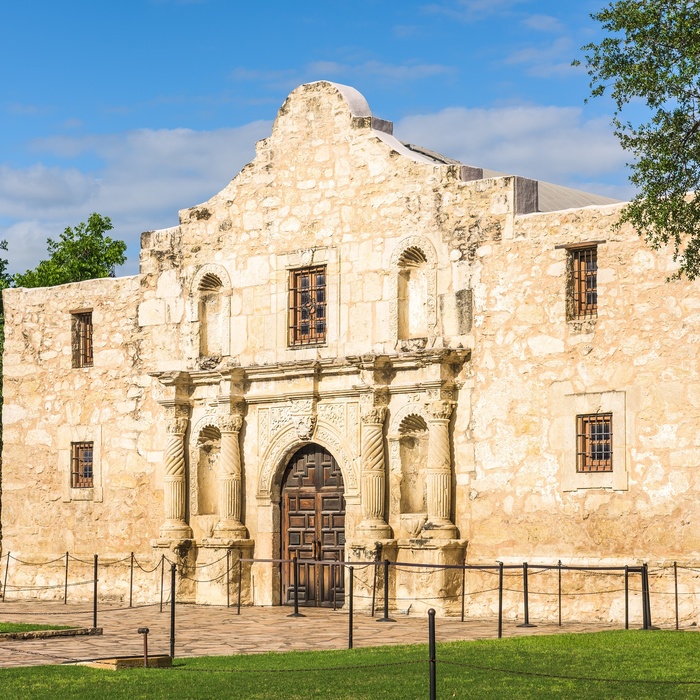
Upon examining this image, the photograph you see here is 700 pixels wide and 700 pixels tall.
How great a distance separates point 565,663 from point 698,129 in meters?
5.54

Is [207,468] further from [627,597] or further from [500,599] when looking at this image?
[627,597]

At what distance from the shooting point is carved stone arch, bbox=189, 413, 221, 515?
82.3 feet

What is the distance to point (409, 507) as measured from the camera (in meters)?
22.7

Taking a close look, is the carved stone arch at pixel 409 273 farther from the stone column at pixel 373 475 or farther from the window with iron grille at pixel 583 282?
the window with iron grille at pixel 583 282

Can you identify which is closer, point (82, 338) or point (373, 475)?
point (373, 475)

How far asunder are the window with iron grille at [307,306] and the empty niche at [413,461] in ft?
6.88

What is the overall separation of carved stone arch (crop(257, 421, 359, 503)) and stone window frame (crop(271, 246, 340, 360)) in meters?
1.16

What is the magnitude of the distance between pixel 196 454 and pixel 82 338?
12.4 ft

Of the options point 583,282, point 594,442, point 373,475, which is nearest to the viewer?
point 594,442

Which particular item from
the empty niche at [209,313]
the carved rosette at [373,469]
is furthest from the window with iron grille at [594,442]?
the empty niche at [209,313]

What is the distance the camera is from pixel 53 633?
19031mm

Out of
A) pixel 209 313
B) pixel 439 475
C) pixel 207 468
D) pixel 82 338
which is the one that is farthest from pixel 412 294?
pixel 82 338

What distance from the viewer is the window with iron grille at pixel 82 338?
27.4m

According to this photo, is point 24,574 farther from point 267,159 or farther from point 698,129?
point 698,129
